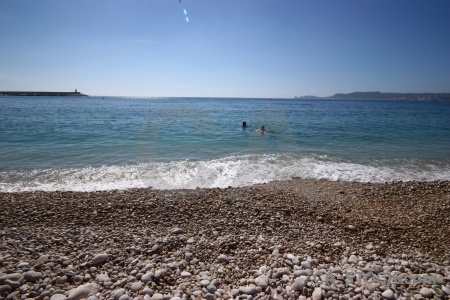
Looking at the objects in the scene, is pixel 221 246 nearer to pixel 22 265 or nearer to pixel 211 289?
pixel 211 289

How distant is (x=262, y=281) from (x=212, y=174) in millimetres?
7083

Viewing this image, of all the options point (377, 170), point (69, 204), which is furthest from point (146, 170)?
point (377, 170)

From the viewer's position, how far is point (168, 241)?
451 cm

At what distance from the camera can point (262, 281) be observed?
3.45m

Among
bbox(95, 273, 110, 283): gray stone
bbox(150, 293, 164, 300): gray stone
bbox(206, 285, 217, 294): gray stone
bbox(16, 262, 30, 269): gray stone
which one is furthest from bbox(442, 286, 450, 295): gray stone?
bbox(16, 262, 30, 269): gray stone

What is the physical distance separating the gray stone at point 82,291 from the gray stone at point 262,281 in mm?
2419

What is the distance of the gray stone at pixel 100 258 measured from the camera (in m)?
3.88

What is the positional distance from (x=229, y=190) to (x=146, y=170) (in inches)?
189

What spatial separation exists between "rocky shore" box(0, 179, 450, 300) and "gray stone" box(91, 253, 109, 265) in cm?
2

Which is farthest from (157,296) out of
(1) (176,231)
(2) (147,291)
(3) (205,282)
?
(1) (176,231)

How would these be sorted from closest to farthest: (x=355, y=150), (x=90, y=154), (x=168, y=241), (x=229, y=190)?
(x=168, y=241)
(x=229, y=190)
(x=90, y=154)
(x=355, y=150)

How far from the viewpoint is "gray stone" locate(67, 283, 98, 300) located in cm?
316

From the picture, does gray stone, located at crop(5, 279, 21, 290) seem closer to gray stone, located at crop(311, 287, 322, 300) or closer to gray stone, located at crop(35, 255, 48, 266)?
gray stone, located at crop(35, 255, 48, 266)

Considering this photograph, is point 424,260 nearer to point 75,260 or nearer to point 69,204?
point 75,260
